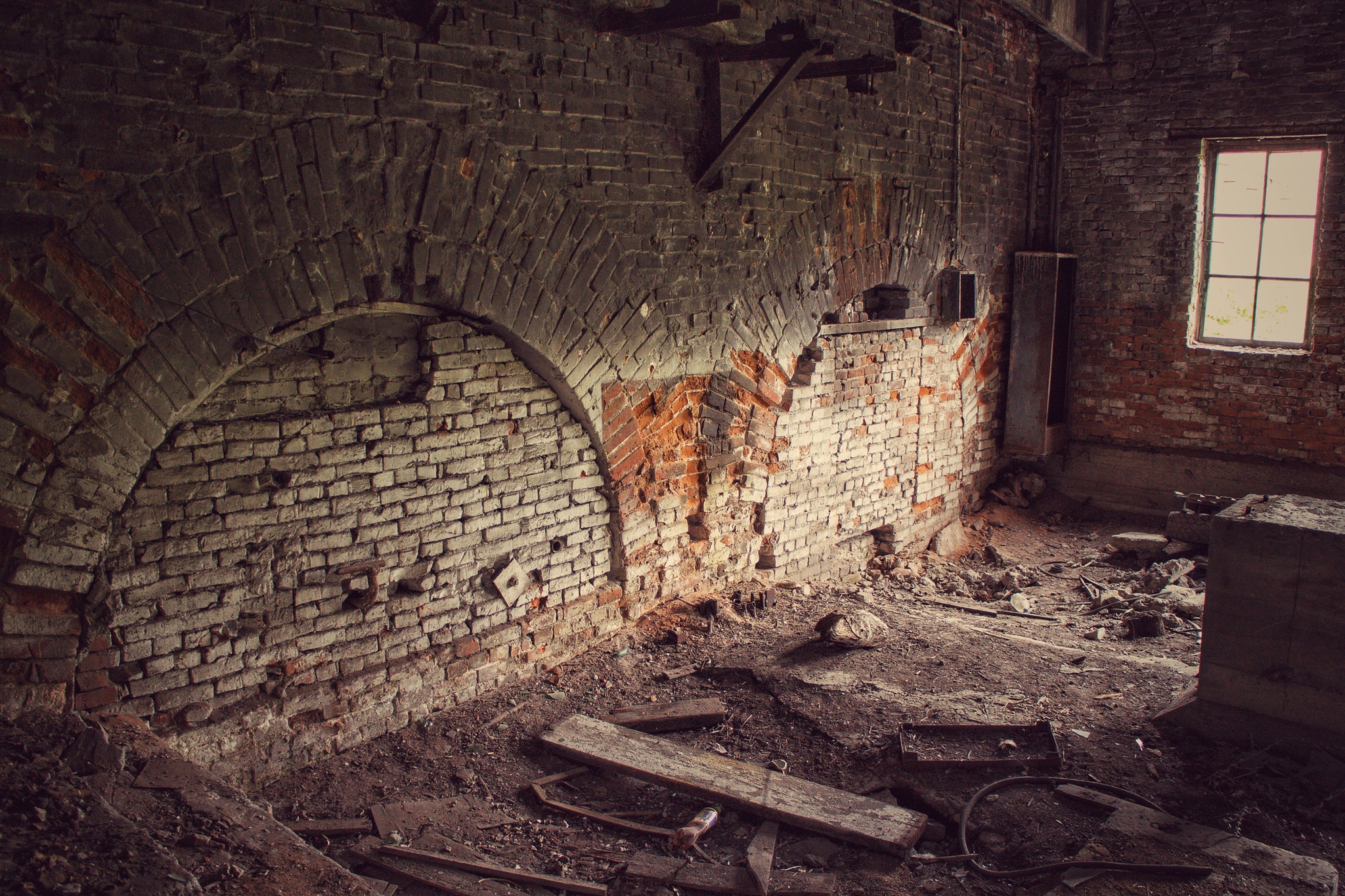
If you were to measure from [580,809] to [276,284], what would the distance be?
98.6 inches

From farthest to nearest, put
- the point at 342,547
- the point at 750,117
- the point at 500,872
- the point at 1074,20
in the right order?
the point at 1074,20 < the point at 750,117 < the point at 342,547 < the point at 500,872

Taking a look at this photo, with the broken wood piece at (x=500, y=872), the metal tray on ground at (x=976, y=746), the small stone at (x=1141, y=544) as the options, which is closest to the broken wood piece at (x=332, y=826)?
the broken wood piece at (x=500, y=872)

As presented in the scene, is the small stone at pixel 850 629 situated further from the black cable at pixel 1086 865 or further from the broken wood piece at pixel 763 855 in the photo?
the broken wood piece at pixel 763 855

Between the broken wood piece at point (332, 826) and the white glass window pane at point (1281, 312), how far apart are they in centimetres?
847

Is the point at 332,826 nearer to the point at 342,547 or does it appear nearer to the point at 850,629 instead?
the point at 342,547

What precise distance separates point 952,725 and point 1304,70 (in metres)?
6.89

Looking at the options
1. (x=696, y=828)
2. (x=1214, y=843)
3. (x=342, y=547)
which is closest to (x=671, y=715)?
(x=696, y=828)

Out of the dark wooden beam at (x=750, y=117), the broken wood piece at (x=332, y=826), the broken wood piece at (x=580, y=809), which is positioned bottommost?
the broken wood piece at (x=580, y=809)

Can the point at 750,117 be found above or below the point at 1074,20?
below

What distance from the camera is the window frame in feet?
26.0

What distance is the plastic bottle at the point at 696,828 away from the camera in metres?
3.70

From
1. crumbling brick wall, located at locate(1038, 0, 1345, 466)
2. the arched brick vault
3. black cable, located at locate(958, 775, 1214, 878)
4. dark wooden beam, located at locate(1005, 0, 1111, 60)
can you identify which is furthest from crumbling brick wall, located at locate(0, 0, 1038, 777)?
crumbling brick wall, located at locate(1038, 0, 1345, 466)

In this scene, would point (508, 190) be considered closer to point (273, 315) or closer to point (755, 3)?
point (273, 315)

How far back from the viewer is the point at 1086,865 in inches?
136
